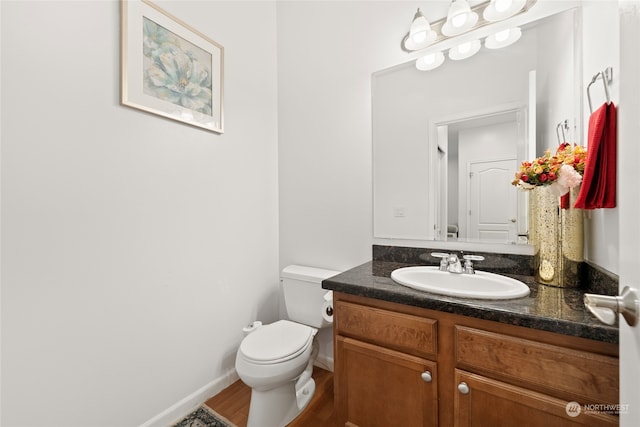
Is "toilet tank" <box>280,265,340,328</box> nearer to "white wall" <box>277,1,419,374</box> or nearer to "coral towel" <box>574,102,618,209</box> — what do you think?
"white wall" <box>277,1,419,374</box>

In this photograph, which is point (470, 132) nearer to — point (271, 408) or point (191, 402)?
point (271, 408)

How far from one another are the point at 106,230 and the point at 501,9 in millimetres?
2120

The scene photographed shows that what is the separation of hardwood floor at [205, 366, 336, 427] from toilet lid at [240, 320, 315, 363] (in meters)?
0.41

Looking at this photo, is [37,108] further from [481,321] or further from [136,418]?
[481,321]

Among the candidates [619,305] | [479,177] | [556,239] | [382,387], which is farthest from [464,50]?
[382,387]

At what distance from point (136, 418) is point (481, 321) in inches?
63.8

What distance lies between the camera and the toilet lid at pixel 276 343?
134 centimetres

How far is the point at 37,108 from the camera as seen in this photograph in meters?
1.04

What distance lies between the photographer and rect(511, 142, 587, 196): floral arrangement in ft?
3.12

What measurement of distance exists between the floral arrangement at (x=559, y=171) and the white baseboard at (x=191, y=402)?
1.95m

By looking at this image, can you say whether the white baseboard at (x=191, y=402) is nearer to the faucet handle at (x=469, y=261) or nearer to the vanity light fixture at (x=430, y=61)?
the faucet handle at (x=469, y=261)

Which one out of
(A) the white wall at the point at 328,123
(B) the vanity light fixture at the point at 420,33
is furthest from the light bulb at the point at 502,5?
(A) the white wall at the point at 328,123

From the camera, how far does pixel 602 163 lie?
83 cm

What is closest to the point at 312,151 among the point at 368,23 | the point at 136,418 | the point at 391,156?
the point at 391,156
